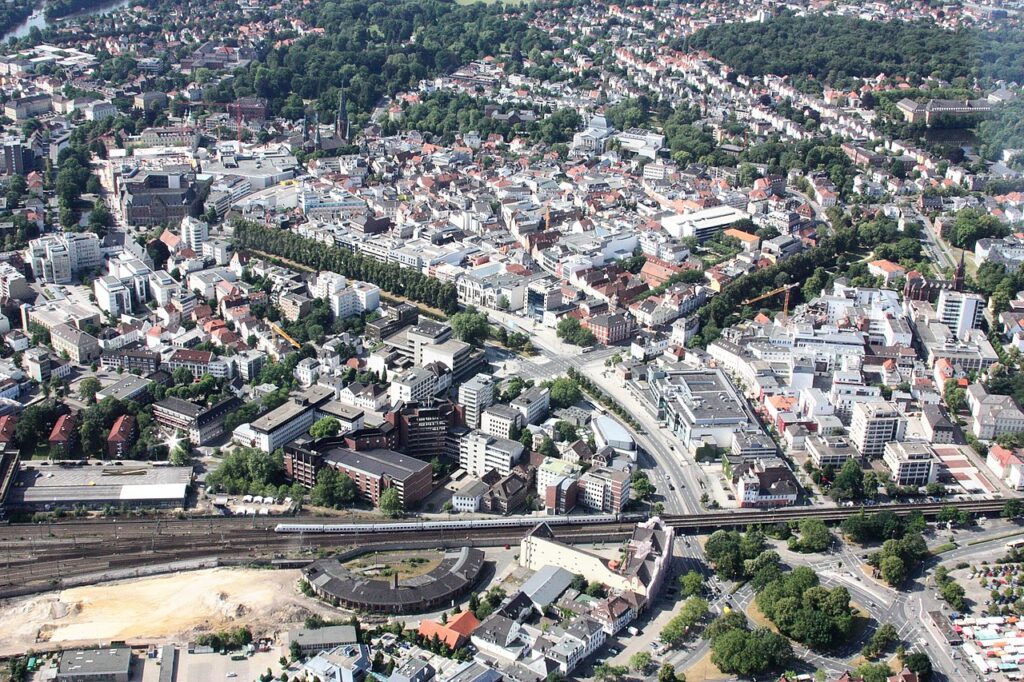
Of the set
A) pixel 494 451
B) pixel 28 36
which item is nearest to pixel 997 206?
pixel 494 451

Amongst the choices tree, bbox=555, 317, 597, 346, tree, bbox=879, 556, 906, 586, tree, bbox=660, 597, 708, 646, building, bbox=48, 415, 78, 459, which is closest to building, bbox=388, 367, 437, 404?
tree, bbox=555, 317, 597, 346

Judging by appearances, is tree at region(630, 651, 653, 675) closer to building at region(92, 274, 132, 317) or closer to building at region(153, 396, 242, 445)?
building at region(153, 396, 242, 445)

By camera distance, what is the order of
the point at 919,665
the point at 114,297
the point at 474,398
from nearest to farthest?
1. the point at 919,665
2. the point at 474,398
3. the point at 114,297

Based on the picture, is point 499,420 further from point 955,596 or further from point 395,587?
point 955,596

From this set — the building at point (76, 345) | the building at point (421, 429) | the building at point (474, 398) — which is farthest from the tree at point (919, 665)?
the building at point (76, 345)

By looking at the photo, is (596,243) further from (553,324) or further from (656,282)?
(553,324)

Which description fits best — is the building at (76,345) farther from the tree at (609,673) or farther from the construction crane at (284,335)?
the tree at (609,673)

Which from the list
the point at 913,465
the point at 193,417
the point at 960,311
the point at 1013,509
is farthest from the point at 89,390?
the point at 960,311
